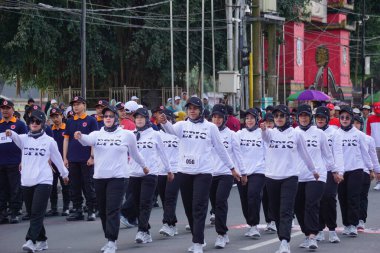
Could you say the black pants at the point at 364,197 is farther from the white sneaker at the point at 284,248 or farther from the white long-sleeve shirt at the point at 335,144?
the white sneaker at the point at 284,248

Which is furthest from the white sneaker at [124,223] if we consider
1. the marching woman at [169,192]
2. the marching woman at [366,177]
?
the marching woman at [366,177]

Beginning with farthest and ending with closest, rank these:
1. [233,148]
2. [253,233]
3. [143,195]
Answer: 1. [233,148]
2. [253,233]
3. [143,195]

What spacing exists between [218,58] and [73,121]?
24.0 meters

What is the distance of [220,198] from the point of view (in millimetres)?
13039

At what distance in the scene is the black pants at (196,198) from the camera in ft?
39.6

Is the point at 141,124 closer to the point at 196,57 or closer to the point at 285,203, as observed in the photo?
the point at 285,203

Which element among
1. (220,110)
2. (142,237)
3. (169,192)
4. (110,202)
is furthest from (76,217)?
(110,202)

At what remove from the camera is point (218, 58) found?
39.8m

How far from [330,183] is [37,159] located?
170 inches

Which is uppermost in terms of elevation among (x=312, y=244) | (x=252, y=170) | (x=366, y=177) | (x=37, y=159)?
(x=37, y=159)

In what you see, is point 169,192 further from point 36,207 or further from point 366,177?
point 366,177

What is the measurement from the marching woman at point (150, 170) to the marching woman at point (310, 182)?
78.8 inches

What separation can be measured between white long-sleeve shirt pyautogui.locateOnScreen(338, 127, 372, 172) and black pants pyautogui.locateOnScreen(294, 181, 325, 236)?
1.81 meters

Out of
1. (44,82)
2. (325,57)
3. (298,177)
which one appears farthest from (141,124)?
(325,57)
